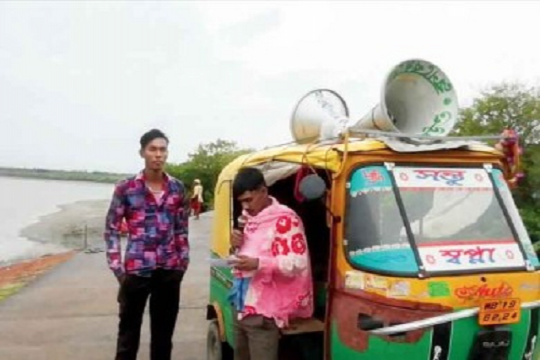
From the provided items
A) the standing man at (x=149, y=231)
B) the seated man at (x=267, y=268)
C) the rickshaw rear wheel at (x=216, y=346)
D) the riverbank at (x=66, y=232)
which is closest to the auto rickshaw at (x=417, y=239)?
the seated man at (x=267, y=268)

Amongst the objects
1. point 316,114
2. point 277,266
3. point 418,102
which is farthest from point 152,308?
point 418,102

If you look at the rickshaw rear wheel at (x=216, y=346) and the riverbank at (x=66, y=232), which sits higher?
the rickshaw rear wheel at (x=216, y=346)

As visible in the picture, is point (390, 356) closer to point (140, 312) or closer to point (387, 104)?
point (387, 104)

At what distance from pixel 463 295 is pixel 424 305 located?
0.24 meters

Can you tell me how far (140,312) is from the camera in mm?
5547

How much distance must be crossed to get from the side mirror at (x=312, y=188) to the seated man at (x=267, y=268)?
292 millimetres

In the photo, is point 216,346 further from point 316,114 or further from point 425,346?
point 425,346

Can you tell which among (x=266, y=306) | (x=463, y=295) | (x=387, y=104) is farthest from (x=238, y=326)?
(x=387, y=104)

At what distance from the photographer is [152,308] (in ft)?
18.4

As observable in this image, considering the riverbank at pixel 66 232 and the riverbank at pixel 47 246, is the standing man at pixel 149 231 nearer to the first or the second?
the riverbank at pixel 47 246

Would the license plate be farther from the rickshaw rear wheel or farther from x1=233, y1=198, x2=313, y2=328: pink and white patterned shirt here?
the rickshaw rear wheel

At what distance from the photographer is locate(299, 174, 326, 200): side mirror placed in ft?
13.4

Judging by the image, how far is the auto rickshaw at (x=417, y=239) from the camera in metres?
3.98

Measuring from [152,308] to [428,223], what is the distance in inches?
93.3
